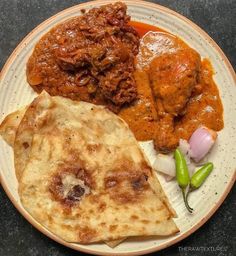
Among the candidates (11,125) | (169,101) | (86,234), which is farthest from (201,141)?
(11,125)

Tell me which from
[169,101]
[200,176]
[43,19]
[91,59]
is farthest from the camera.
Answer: [43,19]

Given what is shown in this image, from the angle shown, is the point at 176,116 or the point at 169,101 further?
the point at 176,116

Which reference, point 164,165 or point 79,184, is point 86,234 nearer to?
point 79,184

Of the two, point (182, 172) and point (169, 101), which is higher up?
point (169, 101)

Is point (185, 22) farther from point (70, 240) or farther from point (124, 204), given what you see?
point (70, 240)

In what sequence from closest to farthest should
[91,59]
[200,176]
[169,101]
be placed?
[91,59] → [169,101] → [200,176]

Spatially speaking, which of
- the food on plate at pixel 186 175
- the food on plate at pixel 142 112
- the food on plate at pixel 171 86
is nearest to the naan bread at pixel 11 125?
the food on plate at pixel 142 112

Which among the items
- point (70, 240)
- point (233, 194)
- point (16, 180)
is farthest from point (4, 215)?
point (233, 194)

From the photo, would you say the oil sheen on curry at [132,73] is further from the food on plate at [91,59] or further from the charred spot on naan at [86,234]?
the charred spot on naan at [86,234]
